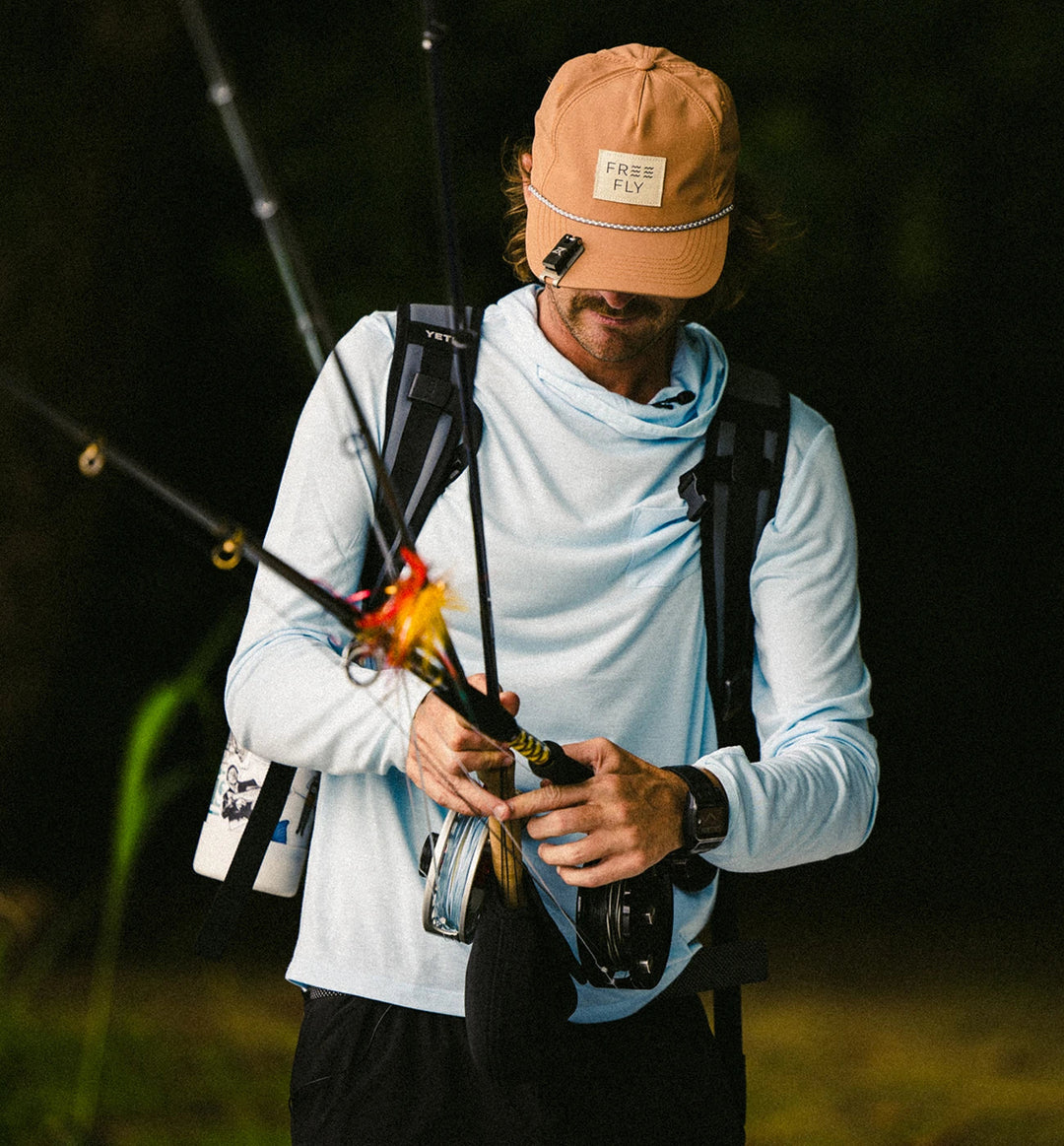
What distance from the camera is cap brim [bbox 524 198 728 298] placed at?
1672 mm

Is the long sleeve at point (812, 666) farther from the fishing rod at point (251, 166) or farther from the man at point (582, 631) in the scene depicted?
the fishing rod at point (251, 166)

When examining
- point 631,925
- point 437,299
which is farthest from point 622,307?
point 437,299

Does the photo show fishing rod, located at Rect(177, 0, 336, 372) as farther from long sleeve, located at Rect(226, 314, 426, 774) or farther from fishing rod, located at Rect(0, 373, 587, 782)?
long sleeve, located at Rect(226, 314, 426, 774)

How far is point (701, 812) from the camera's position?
1.51 metres

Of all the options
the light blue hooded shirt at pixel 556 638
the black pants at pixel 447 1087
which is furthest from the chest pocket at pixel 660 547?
the black pants at pixel 447 1087

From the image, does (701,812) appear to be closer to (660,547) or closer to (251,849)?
(660,547)

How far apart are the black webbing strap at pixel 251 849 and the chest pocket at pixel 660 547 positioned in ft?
1.58

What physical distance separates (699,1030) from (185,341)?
313cm

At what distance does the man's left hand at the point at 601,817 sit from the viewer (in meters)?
1.41

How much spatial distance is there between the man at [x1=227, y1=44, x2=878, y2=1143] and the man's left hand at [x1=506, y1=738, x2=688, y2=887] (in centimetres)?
12

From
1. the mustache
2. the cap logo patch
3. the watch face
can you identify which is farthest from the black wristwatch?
the cap logo patch

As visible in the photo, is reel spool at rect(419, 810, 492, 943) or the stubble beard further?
the stubble beard

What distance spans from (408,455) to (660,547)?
1.06 feet

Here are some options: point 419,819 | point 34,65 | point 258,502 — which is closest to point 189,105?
point 34,65
